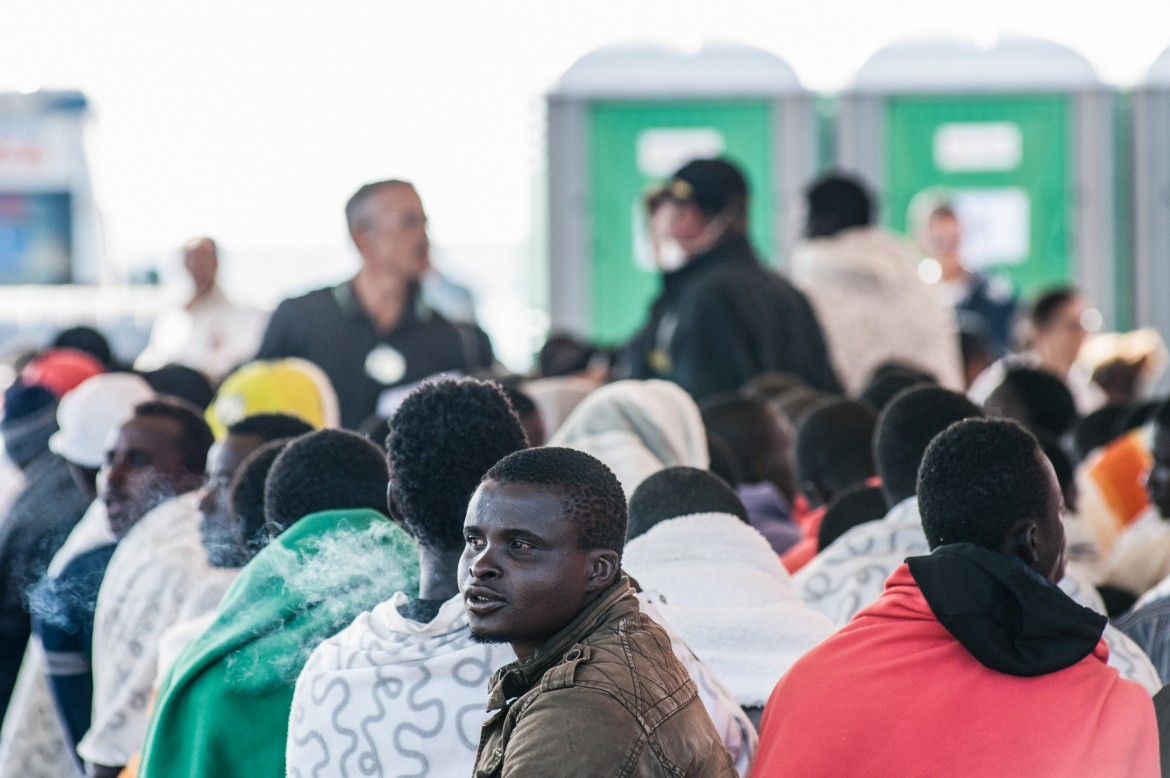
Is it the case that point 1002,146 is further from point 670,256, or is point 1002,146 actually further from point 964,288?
point 670,256

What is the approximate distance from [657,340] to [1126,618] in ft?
10.3

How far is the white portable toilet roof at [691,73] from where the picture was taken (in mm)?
10656

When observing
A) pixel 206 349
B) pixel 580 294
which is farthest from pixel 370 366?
pixel 580 294

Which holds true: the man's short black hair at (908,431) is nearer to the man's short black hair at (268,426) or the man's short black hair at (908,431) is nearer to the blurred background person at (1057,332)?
the man's short black hair at (268,426)

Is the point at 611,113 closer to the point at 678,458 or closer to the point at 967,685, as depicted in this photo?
the point at 678,458

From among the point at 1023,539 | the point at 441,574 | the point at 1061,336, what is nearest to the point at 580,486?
the point at 441,574

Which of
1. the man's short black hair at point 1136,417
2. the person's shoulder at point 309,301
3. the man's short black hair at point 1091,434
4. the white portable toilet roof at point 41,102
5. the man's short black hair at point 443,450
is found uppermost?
the white portable toilet roof at point 41,102

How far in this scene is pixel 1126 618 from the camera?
3.14 meters

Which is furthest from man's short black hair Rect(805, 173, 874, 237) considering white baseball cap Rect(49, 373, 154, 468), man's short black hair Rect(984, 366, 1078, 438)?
white baseball cap Rect(49, 373, 154, 468)

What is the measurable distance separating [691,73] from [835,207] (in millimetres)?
4037

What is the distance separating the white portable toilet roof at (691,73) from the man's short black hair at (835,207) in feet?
12.7

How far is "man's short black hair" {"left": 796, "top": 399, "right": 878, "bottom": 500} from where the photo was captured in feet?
13.4

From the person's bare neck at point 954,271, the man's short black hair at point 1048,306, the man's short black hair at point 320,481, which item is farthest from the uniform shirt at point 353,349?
the person's bare neck at point 954,271

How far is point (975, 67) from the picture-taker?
1071cm
